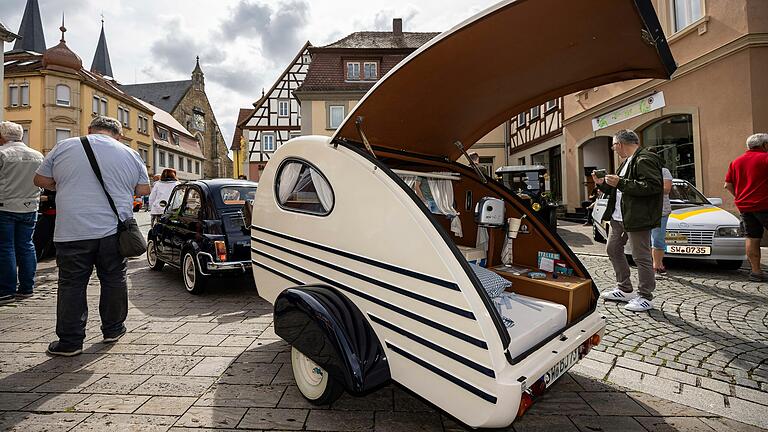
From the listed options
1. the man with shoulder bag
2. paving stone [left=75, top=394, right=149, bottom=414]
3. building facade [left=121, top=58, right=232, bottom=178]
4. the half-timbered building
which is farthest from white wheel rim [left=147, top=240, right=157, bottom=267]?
building facade [left=121, top=58, right=232, bottom=178]

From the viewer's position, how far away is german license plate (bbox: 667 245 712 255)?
6.00 m

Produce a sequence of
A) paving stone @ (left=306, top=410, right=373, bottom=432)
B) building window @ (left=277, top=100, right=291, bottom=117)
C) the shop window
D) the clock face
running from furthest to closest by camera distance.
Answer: the clock face < building window @ (left=277, top=100, right=291, bottom=117) < the shop window < paving stone @ (left=306, top=410, right=373, bottom=432)

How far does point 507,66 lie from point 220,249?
4.06 meters

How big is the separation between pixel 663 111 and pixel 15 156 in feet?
43.8

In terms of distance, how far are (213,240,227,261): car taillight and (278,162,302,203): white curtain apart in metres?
2.31

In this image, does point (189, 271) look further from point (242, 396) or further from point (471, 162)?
point (471, 162)

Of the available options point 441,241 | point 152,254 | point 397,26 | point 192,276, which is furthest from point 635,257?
point 397,26

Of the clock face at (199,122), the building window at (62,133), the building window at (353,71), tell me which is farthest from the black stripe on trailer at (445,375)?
the clock face at (199,122)

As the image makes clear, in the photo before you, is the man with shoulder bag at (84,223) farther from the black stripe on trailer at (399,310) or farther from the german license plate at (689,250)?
the german license plate at (689,250)

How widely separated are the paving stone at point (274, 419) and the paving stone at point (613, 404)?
179cm

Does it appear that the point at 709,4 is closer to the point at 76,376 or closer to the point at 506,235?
the point at 506,235

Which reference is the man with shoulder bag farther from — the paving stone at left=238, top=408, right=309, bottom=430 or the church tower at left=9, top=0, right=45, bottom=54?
the church tower at left=9, top=0, right=45, bottom=54

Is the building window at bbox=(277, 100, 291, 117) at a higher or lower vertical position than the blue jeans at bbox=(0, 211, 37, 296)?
higher

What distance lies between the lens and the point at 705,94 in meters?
9.41
